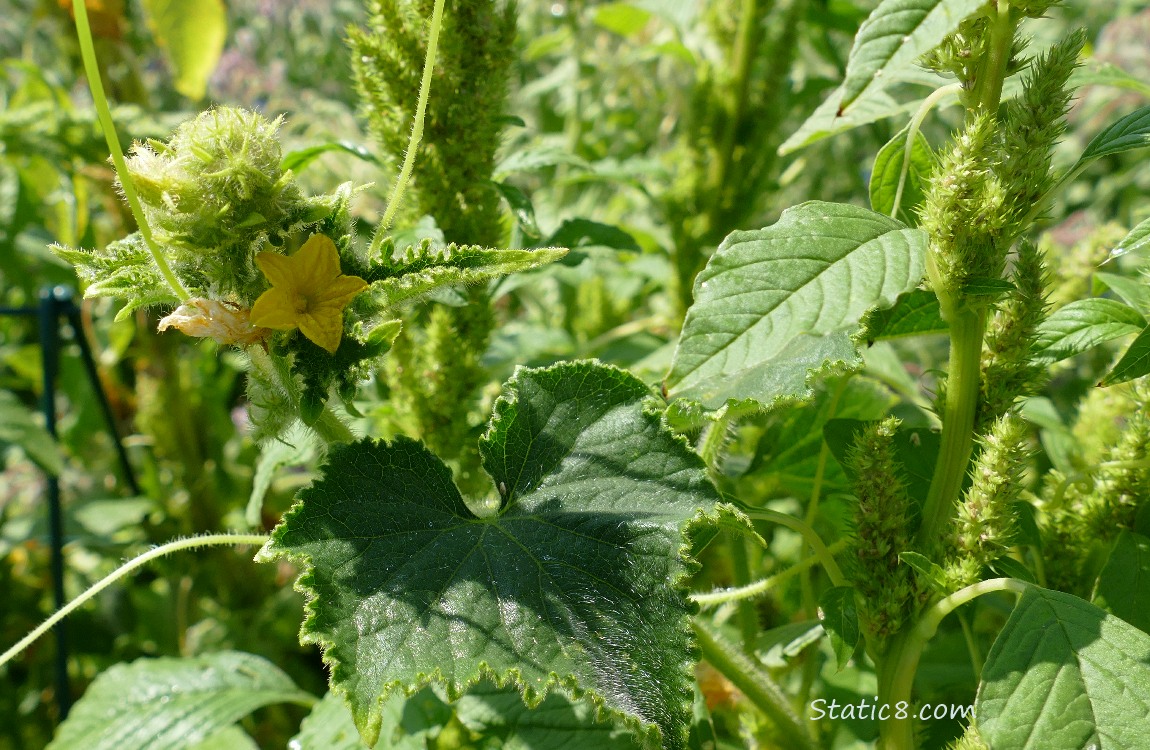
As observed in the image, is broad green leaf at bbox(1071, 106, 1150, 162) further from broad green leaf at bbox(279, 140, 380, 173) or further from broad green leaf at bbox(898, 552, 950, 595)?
broad green leaf at bbox(279, 140, 380, 173)

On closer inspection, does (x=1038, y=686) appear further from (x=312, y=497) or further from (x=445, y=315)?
(x=445, y=315)

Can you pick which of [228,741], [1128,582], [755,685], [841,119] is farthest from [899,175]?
[228,741]

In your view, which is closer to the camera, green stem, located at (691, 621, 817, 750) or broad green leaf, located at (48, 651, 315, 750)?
green stem, located at (691, 621, 817, 750)

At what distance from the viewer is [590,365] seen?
0.82 m

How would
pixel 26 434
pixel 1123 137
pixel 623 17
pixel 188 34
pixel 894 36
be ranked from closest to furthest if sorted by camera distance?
1. pixel 894 36
2. pixel 1123 137
3. pixel 26 434
4. pixel 188 34
5. pixel 623 17

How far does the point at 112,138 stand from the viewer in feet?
2.15

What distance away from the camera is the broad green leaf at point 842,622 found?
773 millimetres

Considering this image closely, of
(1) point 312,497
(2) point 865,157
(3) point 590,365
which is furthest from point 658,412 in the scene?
(2) point 865,157

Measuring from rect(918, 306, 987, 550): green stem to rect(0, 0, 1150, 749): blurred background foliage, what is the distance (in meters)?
0.26

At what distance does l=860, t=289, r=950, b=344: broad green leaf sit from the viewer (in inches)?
34.1

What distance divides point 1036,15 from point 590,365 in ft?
1.47

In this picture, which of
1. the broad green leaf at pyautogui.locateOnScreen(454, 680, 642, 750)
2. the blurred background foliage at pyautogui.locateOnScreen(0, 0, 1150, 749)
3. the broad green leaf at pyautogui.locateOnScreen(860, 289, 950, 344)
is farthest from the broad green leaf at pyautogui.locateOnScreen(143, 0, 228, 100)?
the broad green leaf at pyautogui.locateOnScreen(860, 289, 950, 344)

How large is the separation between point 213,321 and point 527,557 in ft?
1.02

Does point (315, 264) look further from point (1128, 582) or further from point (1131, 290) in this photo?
point (1131, 290)
